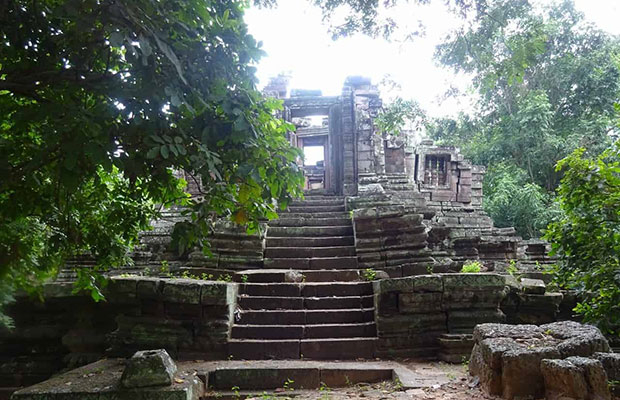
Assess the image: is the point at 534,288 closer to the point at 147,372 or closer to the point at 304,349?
the point at 304,349

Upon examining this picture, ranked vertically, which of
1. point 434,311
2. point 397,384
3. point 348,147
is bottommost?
point 397,384

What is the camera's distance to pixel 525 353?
3326mm

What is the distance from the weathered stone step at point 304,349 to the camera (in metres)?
5.11

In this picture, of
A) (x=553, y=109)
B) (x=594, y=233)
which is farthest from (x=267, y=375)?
(x=553, y=109)

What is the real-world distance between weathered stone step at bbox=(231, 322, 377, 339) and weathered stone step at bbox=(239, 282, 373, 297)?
0.75 m

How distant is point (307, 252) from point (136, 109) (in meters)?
5.79

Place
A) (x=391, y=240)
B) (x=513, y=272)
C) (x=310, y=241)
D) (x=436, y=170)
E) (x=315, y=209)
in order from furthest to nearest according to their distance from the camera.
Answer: (x=436, y=170) < (x=315, y=209) < (x=310, y=241) < (x=391, y=240) < (x=513, y=272)

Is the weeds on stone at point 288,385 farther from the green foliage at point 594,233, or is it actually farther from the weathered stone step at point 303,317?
the green foliage at point 594,233

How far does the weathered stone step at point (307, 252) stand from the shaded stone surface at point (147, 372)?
174 inches

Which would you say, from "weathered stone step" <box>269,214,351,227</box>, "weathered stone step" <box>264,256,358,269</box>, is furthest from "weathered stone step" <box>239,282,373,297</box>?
"weathered stone step" <box>269,214,351,227</box>

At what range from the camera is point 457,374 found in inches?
172

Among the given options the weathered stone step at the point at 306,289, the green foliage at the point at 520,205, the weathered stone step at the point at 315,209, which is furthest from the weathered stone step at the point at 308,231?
the green foliage at the point at 520,205

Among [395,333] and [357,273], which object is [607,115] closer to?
[357,273]

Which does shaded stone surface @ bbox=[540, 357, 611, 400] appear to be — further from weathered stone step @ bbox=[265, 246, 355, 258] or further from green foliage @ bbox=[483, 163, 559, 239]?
green foliage @ bbox=[483, 163, 559, 239]
